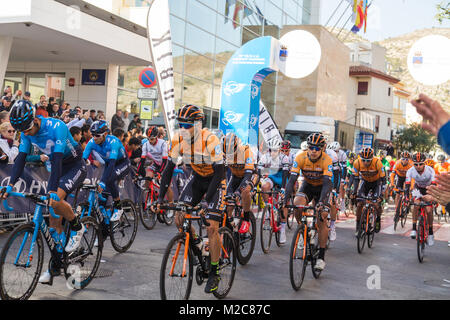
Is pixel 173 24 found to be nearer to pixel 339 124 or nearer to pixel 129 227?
pixel 339 124

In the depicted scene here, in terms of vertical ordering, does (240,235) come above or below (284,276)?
above

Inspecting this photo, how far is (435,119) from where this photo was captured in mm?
2230

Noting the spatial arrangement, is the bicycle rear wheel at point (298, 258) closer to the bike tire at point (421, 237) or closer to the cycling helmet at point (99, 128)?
the cycling helmet at point (99, 128)

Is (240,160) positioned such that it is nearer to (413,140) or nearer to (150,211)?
(150,211)

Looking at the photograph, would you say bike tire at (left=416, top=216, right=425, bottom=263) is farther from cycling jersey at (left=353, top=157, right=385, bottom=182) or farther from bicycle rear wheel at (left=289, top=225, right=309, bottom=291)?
bicycle rear wheel at (left=289, top=225, right=309, bottom=291)

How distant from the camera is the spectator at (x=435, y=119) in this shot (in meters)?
2.12

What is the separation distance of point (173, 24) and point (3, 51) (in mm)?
8683

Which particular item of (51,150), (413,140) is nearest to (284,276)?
(51,150)

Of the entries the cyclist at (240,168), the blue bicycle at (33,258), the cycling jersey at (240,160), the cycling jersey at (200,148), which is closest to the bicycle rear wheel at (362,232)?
the cyclist at (240,168)

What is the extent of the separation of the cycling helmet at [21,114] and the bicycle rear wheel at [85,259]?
4.66ft

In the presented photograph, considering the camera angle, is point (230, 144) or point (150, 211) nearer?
point (230, 144)

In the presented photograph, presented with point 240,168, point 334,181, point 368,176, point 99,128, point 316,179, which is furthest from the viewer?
point 334,181

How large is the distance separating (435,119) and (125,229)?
6.96m
